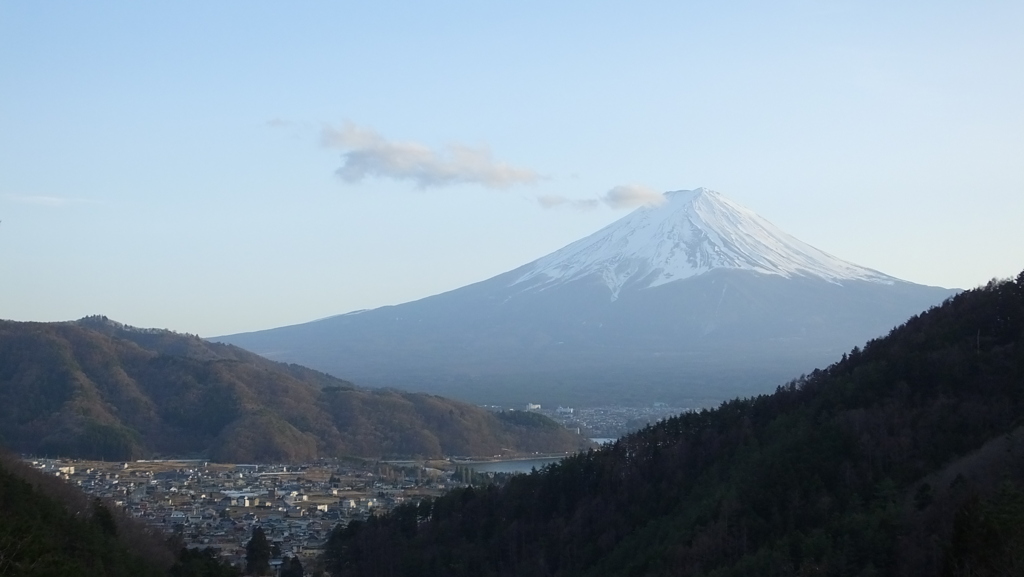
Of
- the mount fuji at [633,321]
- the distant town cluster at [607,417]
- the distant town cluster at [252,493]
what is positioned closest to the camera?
the distant town cluster at [252,493]

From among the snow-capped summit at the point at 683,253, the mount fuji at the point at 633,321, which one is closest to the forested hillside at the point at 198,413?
the mount fuji at the point at 633,321

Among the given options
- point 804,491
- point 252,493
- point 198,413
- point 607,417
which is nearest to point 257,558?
point 804,491

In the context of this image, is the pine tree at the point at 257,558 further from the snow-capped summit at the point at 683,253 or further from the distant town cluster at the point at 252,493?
the snow-capped summit at the point at 683,253

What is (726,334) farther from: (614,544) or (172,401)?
(614,544)

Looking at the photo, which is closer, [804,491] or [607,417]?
[804,491]

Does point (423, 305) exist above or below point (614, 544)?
above

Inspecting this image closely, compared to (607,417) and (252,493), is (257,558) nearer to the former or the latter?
(252,493)

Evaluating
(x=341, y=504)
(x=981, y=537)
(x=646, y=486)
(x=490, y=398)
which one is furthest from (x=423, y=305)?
(x=981, y=537)
